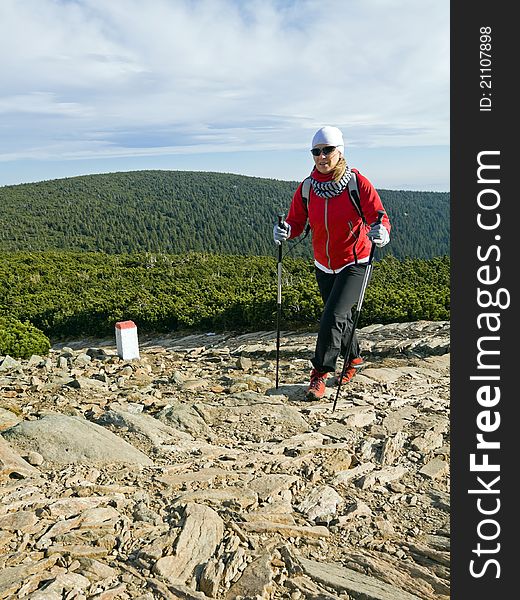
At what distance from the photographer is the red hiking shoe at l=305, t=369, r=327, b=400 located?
5699 mm

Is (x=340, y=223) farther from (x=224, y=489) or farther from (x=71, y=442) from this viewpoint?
(x=71, y=442)

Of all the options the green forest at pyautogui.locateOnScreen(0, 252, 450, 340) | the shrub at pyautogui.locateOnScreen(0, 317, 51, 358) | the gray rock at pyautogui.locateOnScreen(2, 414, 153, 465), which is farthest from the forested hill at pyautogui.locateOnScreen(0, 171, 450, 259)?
the gray rock at pyautogui.locateOnScreen(2, 414, 153, 465)

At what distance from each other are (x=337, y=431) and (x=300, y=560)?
6.23 feet

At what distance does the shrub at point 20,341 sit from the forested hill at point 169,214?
1702 inches

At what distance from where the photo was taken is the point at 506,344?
286cm

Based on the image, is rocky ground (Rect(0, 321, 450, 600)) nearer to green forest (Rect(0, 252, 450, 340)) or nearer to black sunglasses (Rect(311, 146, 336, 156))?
black sunglasses (Rect(311, 146, 336, 156))

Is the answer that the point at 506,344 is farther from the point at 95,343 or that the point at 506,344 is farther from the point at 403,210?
the point at 403,210

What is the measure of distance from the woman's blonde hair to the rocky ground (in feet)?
7.06

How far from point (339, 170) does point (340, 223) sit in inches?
19.6

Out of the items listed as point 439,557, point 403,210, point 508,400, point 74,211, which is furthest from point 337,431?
point 403,210

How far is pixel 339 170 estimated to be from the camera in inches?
210

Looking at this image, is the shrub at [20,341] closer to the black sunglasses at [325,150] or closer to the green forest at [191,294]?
the green forest at [191,294]

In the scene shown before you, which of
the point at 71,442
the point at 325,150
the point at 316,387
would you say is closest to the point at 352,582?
the point at 71,442

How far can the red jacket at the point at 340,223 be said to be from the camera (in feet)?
17.6
